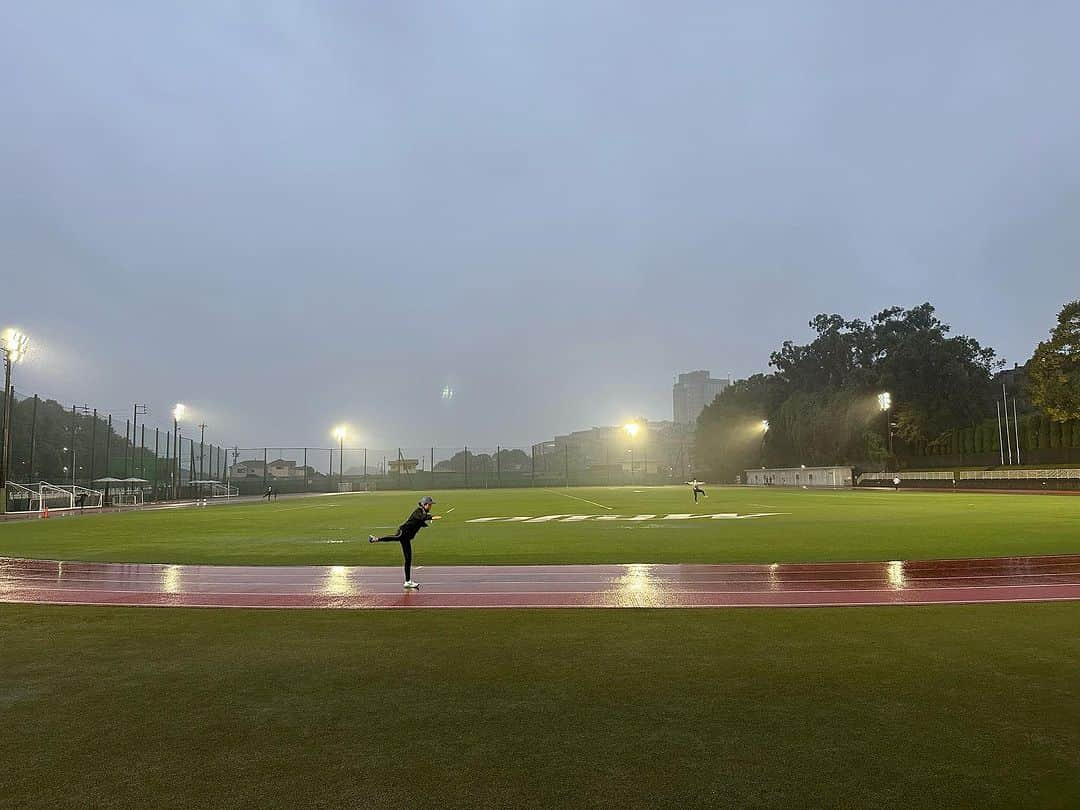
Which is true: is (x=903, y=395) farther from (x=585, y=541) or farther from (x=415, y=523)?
(x=415, y=523)

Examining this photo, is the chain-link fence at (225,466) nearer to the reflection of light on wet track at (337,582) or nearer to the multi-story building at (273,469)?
the multi-story building at (273,469)

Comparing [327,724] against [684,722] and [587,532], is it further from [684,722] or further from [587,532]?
[587,532]

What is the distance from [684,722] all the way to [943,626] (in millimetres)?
4645

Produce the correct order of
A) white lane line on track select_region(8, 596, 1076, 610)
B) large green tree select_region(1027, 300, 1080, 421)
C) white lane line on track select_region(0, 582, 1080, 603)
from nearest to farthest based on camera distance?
white lane line on track select_region(8, 596, 1076, 610), white lane line on track select_region(0, 582, 1080, 603), large green tree select_region(1027, 300, 1080, 421)

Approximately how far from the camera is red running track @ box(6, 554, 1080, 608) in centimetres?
1004

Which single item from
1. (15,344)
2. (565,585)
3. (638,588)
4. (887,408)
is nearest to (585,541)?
(565,585)

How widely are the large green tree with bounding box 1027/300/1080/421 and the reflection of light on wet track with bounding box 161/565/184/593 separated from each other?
2469 inches

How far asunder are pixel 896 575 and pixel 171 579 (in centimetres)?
1250

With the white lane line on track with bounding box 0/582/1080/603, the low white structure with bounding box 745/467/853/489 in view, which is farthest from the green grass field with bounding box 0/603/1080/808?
the low white structure with bounding box 745/467/853/489

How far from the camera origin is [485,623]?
28.5 ft

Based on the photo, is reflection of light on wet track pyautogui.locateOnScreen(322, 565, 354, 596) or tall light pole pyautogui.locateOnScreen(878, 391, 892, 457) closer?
reflection of light on wet track pyautogui.locateOnScreen(322, 565, 354, 596)

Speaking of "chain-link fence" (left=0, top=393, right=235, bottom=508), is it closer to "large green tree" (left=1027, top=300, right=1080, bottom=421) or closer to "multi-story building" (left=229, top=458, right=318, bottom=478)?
"multi-story building" (left=229, top=458, right=318, bottom=478)

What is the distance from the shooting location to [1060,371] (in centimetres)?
5703

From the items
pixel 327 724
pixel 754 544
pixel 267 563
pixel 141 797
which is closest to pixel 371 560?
pixel 267 563
